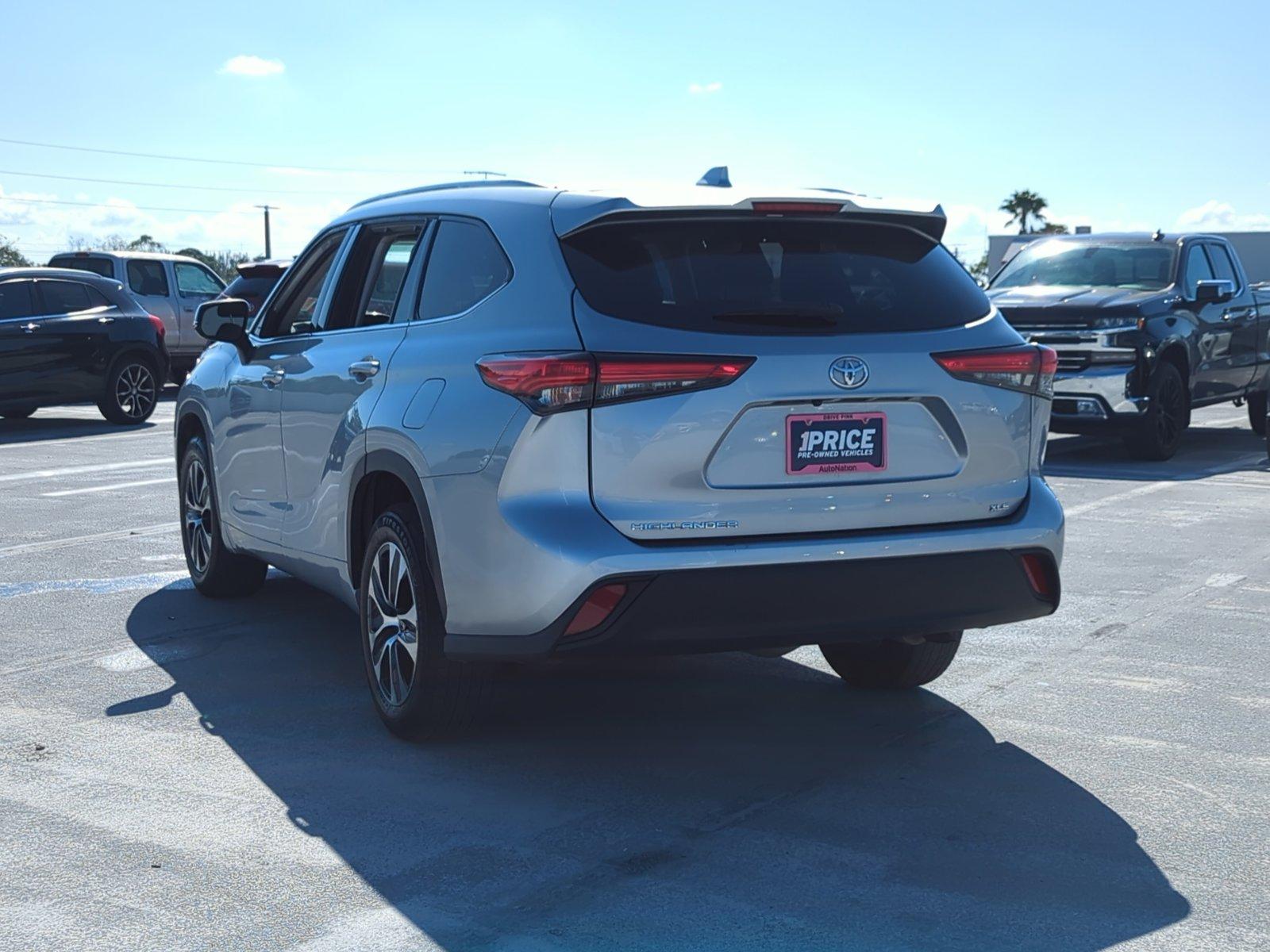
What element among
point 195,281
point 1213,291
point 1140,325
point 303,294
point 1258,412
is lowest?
point 1258,412

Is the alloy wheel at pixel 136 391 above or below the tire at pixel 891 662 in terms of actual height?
below

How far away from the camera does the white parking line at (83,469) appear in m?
12.7

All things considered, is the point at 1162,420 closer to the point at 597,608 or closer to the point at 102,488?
the point at 102,488

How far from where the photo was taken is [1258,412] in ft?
54.1

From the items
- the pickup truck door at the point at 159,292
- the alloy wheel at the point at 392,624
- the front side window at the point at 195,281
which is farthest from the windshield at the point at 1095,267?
the front side window at the point at 195,281

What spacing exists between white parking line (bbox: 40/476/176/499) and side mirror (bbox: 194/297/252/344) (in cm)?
517

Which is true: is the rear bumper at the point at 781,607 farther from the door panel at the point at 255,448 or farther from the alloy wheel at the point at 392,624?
the door panel at the point at 255,448

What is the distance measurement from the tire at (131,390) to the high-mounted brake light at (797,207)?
47.5 ft

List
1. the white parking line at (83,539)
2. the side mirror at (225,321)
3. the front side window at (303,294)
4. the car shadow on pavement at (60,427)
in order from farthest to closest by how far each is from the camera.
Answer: the car shadow on pavement at (60,427) → the white parking line at (83,539) → the side mirror at (225,321) → the front side window at (303,294)

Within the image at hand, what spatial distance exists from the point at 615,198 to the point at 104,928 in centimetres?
240

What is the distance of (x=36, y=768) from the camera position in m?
4.91

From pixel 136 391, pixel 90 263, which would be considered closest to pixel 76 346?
pixel 136 391

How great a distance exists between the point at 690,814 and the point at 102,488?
8.56 meters

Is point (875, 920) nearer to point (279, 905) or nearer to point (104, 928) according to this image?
point (279, 905)
